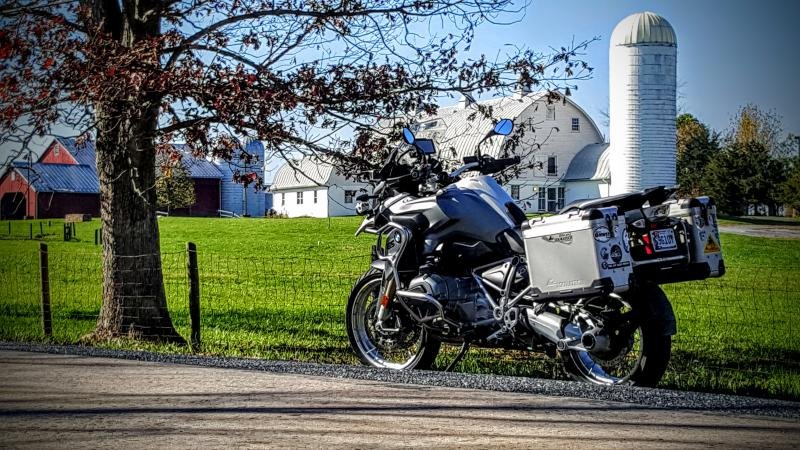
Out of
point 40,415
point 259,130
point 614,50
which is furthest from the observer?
point 614,50

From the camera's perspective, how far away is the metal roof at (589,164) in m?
51.6

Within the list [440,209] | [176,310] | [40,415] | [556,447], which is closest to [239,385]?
[40,415]

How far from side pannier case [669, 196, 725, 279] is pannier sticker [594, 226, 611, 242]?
2.19 feet

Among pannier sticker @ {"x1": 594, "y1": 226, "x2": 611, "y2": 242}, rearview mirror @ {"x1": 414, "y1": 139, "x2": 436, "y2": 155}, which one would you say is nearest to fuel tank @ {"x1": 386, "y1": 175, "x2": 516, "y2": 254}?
rearview mirror @ {"x1": 414, "y1": 139, "x2": 436, "y2": 155}

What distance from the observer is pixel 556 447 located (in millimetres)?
5207

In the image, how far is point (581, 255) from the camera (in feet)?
23.1

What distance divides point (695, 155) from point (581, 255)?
53.8m

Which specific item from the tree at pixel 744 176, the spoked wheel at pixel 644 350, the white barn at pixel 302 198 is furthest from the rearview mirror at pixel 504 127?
the white barn at pixel 302 198

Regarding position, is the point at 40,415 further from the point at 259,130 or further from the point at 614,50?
the point at 614,50

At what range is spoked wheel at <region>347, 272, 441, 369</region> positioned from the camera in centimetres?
865

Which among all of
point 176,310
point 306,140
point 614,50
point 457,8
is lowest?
point 176,310

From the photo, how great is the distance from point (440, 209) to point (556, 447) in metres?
3.46

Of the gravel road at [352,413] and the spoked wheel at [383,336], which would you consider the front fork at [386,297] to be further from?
the gravel road at [352,413]

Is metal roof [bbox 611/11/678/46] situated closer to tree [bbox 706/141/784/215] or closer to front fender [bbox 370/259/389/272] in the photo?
tree [bbox 706/141/784/215]
